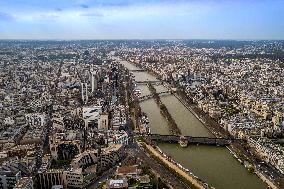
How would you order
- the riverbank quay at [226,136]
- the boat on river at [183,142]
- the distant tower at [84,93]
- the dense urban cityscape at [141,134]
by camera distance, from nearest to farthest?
the dense urban cityscape at [141,134] → the riverbank quay at [226,136] → the boat on river at [183,142] → the distant tower at [84,93]

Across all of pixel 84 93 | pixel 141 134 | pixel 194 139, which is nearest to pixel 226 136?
pixel 194 139

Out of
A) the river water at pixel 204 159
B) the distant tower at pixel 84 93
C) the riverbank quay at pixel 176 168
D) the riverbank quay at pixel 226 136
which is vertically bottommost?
the river water at pixel 204 159

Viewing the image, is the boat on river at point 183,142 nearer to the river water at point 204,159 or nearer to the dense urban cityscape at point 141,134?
the dense urban cityscape at point 141,134

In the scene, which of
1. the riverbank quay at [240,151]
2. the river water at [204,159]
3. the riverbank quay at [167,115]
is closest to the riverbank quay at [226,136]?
the riverbank quay at [240,151]

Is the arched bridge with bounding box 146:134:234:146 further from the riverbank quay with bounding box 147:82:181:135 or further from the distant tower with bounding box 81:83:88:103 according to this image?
the distant tower with bounding box 81:83:88:103

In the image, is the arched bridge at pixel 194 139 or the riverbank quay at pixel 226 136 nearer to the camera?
the riverbank quay at pixel 226 136

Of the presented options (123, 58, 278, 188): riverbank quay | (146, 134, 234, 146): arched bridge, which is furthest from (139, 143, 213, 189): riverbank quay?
(123, 58, 278, 188): riverbank quay
